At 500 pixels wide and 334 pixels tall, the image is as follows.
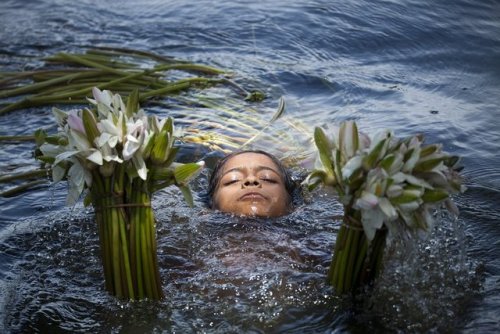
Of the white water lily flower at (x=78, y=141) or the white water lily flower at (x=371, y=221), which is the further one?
the white water lily flower at (x=78, y=141)

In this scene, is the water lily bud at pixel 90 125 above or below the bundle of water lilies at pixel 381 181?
above

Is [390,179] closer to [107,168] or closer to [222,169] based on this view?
[107,168]

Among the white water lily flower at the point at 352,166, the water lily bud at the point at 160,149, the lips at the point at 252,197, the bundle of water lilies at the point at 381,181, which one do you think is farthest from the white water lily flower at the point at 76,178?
the lips at the point at 252,197

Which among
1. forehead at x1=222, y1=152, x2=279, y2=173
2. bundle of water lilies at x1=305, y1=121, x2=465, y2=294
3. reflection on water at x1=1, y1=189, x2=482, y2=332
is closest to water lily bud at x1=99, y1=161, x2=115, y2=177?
reflection on water at x1=1, y1=189, x2=482, y2=332

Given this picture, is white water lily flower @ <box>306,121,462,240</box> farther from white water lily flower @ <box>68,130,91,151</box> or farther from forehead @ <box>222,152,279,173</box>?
forehead @ <box>222,152,279,173</box>

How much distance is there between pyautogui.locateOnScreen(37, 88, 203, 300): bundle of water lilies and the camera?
3.41m

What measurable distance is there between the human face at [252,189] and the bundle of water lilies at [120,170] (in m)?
1.59

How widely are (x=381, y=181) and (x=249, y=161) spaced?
7.64ft

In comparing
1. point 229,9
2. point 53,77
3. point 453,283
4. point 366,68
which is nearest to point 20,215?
point 53,77

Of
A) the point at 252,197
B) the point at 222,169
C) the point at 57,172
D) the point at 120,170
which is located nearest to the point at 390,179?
the point at 120,170

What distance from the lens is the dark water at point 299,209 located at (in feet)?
13.1

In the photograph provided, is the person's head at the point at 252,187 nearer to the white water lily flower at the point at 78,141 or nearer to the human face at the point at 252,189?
the human face at the point at 252,189

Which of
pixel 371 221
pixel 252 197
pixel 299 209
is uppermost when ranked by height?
pixel 371 221

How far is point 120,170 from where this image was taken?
3.51 meters
